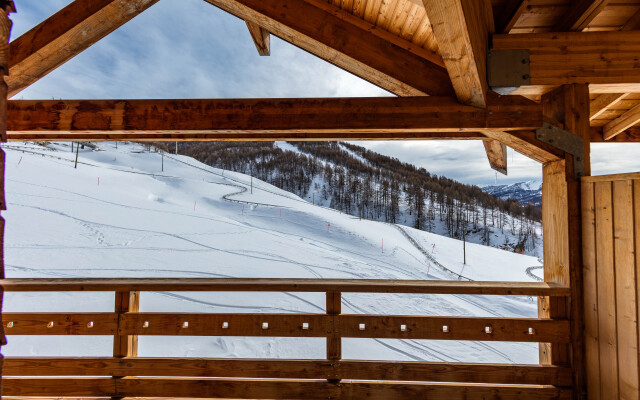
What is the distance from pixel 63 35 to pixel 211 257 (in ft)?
26.4

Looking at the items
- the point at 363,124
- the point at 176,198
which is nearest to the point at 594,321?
the point at 363,124

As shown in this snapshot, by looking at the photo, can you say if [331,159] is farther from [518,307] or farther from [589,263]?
[589,263]

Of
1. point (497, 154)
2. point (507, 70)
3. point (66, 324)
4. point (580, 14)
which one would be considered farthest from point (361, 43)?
point (66, 324)

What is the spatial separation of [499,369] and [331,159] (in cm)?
5340

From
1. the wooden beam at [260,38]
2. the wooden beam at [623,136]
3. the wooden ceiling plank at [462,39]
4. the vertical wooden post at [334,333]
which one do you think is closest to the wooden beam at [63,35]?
the wooden beam at [260,38]

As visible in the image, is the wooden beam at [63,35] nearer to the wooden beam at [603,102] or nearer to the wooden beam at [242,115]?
the wooden beam at [242,115]

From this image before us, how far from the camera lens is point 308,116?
2131 mm

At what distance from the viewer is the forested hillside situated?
37406 millimetres

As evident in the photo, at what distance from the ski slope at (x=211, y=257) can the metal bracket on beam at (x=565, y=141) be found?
3.13 m

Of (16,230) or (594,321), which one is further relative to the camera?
(16,230)

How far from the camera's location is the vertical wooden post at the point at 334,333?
6.82 feet

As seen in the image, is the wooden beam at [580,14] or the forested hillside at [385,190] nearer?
the wooden beam at [580,14]

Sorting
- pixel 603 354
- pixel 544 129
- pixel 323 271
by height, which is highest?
pixel 544 129

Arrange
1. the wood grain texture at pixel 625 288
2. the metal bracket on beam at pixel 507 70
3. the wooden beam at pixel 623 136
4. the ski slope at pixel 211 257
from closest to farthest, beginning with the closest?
the wood grain texture at pixel 625 288 < the metal bracket on beam at pixel 507 70 < the wooden beam at pixel 623 136 < the ski slope at pixel 211 257
